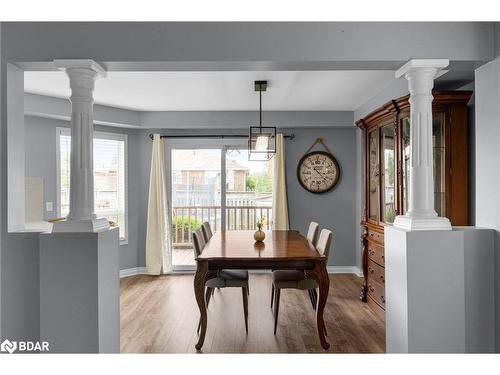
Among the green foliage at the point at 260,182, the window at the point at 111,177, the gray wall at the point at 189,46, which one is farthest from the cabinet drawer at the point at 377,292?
the window at the point at 111,177

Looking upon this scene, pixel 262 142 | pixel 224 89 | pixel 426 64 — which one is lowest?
pixel 262 142

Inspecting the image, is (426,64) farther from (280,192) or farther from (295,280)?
(280,192)

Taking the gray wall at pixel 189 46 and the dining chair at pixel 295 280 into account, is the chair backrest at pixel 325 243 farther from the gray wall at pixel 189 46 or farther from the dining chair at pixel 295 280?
the gray wall at pixel 189 46

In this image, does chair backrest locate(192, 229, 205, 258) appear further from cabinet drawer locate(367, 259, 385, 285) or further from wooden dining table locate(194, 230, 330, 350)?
cabinet drawer locate(367, 259, 385, 285)

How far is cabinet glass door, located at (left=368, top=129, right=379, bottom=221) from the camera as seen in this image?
160 inches

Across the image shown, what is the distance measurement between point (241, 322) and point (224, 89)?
245 cm

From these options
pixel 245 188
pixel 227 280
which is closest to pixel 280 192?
pixel 245 188

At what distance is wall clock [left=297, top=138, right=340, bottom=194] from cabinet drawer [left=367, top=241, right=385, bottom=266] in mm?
1534

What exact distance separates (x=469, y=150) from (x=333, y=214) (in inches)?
103

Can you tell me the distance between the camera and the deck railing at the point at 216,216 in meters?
5.72

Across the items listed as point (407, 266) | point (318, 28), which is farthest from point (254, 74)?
point (407, 266)

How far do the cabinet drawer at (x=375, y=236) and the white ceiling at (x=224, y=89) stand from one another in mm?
1588

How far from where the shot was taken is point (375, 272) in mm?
3918

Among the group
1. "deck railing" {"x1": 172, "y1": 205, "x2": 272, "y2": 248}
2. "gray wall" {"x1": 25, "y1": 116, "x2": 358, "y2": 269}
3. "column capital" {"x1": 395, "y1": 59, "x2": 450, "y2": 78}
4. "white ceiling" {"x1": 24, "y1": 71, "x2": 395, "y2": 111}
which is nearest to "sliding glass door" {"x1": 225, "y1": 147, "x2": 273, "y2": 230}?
"deck railing" {"x1": 172, "y1": 205, "x2": 272, "y2": 248}
